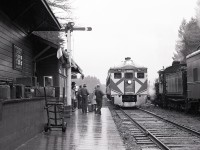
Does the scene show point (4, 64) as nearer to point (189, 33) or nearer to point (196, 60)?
point (196, 60)

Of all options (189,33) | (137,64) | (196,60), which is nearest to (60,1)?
(137,64)

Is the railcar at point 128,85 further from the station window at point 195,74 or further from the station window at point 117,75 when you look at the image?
the station window at point 195,74

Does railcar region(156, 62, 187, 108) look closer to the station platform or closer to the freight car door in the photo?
the freight car door

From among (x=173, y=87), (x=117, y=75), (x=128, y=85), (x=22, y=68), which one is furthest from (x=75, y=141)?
(x=117, y=75)

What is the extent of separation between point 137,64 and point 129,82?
6.80 ft

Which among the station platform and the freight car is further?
the freight car

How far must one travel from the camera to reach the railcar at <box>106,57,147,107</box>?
99.1 ft

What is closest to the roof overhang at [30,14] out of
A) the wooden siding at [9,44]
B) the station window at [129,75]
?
the wooden siding at [9,44]

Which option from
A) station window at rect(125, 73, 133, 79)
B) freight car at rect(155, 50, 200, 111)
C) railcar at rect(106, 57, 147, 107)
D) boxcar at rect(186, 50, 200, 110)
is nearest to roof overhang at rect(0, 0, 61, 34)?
boxcar at rect(186, 50, 200, 110)

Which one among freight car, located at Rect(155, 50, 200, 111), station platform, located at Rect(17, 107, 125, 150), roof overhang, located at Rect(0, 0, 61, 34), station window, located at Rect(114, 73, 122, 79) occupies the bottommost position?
station platform, located at Rect(17, 107, 125, 150)

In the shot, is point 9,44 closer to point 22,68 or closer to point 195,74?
point 22,68

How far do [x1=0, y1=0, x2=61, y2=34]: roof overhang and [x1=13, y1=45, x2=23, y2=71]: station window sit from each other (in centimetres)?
83

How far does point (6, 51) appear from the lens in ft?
40.0

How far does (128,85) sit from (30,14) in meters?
17.6
